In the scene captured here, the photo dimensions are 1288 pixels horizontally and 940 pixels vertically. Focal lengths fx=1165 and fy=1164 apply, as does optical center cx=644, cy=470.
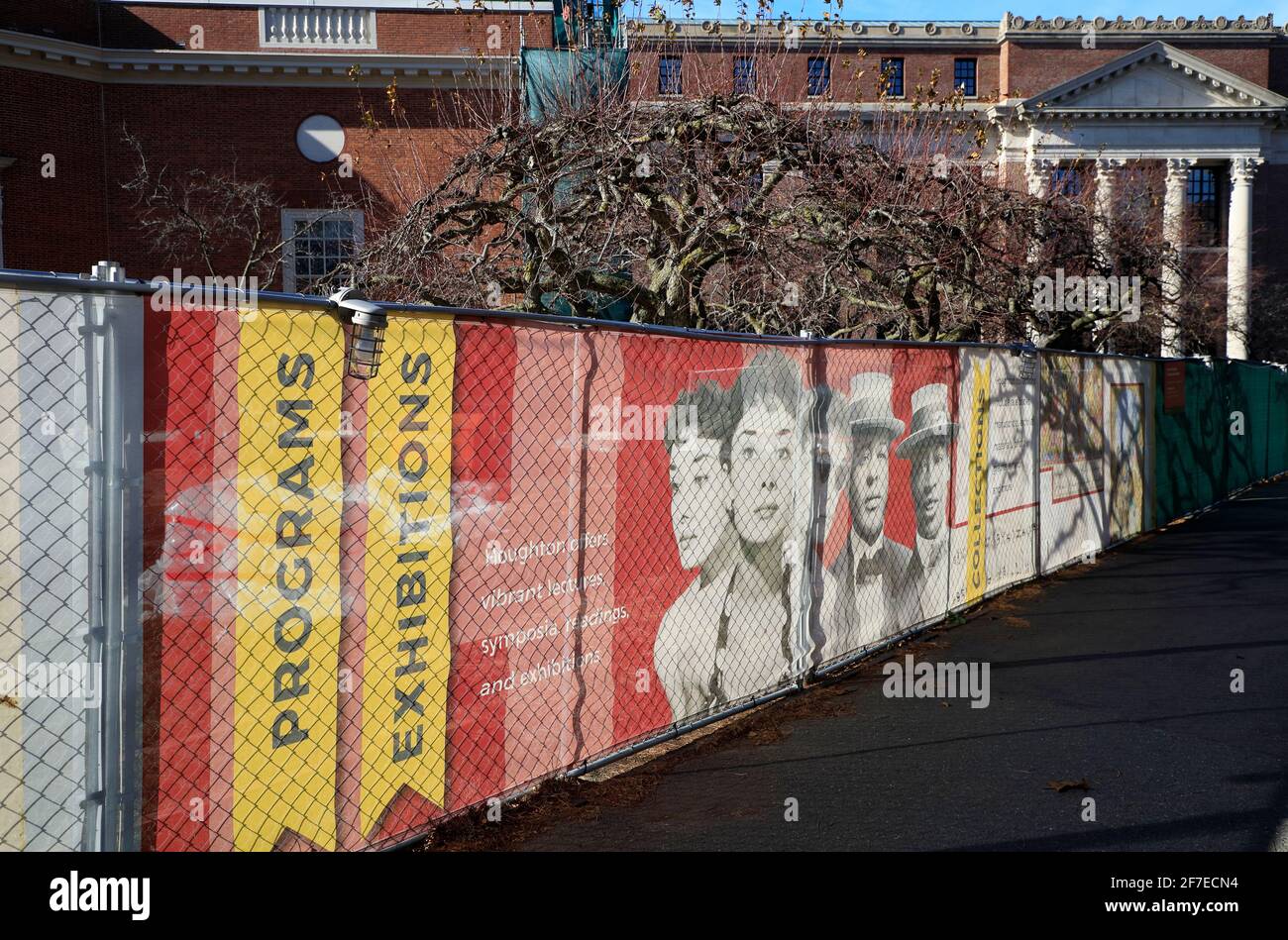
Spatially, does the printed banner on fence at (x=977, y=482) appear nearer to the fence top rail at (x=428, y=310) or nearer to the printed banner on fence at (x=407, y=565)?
the fence top rail at (x=428, y=310)

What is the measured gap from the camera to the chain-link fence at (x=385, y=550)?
3.34 meters

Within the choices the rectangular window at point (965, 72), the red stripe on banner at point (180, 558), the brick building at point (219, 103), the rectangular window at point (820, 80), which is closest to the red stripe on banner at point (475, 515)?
the red stripe on banner at point (180, 558)

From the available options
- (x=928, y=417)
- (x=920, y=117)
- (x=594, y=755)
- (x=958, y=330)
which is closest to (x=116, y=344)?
(x=594, y=755)

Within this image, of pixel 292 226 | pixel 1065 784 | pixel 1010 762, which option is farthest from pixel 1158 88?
pixel 1065 784

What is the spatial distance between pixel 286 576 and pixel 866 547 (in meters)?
4.73

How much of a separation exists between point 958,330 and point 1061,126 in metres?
41.8

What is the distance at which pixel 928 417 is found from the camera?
28.6 ft

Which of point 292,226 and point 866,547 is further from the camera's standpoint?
point 292,226

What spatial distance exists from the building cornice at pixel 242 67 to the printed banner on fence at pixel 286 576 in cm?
2896

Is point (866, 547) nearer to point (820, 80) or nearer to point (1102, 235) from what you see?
point (820, 80)

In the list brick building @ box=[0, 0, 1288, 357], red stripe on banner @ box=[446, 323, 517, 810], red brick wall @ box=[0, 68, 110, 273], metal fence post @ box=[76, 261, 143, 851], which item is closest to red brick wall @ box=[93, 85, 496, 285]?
brick building @ box=[0, 0, 1288, 357]

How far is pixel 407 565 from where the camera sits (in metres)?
4.40

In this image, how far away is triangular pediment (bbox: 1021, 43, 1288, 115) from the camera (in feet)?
172
